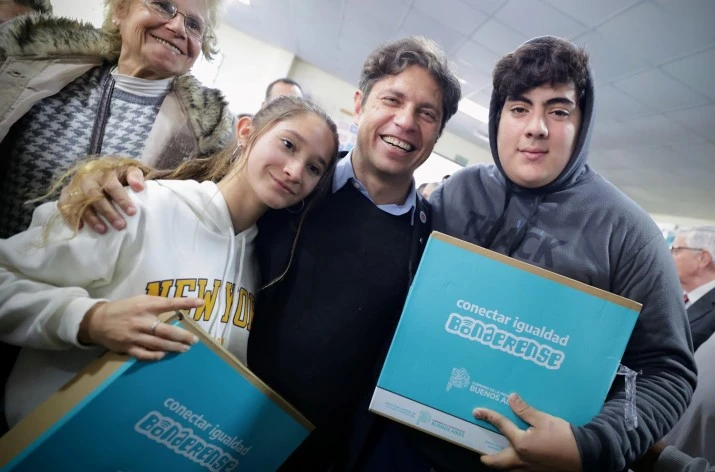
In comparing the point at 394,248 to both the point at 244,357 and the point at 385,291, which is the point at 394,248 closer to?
the point at 385,291

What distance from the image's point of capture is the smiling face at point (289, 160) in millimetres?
967

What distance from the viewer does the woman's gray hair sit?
1.17 meters

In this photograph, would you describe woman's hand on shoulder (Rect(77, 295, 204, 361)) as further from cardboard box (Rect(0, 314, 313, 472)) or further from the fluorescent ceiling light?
the fluorescent ceiling light

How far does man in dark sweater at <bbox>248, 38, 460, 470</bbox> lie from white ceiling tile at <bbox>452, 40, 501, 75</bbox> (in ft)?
10.1

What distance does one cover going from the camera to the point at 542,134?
3.27 ft

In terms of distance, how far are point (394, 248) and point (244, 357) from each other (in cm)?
51

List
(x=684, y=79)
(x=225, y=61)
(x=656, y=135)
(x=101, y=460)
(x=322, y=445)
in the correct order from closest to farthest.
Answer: (x=101, y=460)
(x=322, y=445)
(x=684, y=79)
(x=656, y=135)
(x=225, y=61)

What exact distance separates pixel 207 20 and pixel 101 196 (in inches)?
33.5

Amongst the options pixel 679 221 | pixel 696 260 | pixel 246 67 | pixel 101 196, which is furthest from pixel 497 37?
pixel 679 221

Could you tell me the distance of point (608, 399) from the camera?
87 centimetres

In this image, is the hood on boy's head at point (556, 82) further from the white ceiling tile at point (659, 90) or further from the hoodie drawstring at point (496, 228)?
the white ceiling tile at point (659, 90)

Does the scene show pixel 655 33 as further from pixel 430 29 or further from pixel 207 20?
pixel 207 20

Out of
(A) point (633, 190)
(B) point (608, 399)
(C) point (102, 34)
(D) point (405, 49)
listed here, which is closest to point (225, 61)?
(C) point (102, 34)

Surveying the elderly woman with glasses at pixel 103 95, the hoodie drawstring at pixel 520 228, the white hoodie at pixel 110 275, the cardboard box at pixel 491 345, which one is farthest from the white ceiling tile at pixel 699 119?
the white hoodie at pixel 110 275
